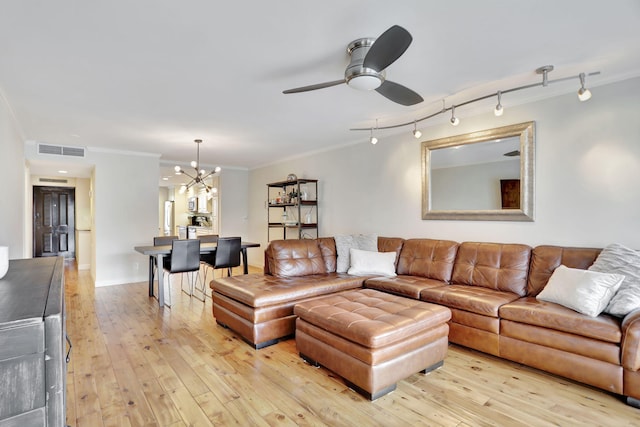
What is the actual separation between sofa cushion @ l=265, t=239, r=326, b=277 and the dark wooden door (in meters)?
7.46

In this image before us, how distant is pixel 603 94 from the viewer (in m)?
2.86

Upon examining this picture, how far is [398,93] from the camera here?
2.43 metres

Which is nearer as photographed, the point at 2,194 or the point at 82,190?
the point at 2,194

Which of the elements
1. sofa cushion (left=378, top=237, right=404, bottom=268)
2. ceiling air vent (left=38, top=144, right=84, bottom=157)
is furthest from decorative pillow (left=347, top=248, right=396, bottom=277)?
ceiling air vent (left=38, top=144, right=84, bottom=157)

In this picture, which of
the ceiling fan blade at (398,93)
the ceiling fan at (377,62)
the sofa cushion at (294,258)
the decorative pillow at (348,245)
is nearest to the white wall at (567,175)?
the decorative pillow at (348,245)

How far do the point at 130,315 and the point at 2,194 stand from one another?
180 cm

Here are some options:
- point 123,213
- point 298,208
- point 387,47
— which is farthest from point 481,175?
Answer: point 123,213

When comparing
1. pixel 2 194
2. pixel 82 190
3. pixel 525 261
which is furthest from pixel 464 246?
pixel 82 190

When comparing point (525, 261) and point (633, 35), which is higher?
point (633, 35)

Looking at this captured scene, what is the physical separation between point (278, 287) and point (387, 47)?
2.35 meters

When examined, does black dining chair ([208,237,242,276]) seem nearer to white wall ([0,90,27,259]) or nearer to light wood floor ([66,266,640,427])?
light wood floor ([66,266,640,427])

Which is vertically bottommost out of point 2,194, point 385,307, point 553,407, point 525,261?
point 553,407

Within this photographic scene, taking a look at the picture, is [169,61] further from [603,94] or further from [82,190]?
[82,190]

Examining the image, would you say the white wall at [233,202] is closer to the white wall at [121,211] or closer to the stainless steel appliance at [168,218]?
the white wall at [121,211]
